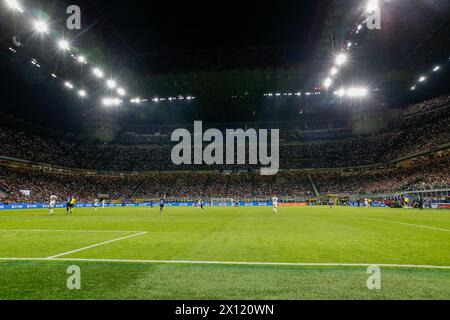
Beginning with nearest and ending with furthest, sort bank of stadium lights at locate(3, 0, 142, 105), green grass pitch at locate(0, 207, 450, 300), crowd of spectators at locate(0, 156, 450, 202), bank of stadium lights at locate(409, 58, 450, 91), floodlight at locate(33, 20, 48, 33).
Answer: green grass pitch at locate(0, 207, 450, 300) < bank of stadium lights at locate(3, 0, 142, 105) < floodlight at locate(33, 20, 48, 33) < bank of stadium lights at locate(409, 58, 450, 91) < crowd of spectators at locate(0, 156, 450, 202)

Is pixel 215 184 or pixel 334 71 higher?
pixel 334 71

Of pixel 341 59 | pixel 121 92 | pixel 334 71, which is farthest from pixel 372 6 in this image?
pixel 121 92

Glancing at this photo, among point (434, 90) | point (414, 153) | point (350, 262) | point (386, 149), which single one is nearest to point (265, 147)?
point (386, 149)

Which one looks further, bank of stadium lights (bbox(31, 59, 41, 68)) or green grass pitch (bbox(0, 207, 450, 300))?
bank of stadium lights (bbox(31, 59, 41, 68))

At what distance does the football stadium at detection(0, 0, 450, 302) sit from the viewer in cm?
474

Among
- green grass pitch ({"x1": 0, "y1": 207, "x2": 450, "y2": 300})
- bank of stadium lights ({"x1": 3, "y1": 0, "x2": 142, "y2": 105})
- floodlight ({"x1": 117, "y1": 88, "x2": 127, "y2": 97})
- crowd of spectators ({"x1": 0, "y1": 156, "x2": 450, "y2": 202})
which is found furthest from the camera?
crowd of spectators ({"x1": 0, "y1": 156, "x2": 450, "y2": 202})

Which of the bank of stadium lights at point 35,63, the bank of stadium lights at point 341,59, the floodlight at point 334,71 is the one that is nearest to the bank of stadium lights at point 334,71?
the floodlight at point 334,71

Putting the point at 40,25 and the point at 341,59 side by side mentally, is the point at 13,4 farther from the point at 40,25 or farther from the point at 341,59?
the point at 341,59

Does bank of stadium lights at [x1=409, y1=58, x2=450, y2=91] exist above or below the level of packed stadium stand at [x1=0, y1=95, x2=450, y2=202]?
above

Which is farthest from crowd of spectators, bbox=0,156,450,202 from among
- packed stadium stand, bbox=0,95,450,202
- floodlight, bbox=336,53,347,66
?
floodlight, bbox=336,53,347,66

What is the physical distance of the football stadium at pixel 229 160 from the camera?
4742mm

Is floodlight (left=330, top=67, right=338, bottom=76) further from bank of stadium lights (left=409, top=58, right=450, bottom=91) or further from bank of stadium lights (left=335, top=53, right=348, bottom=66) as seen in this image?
bank of stadium lights (left=409, top=58, right=450, bottom=91)

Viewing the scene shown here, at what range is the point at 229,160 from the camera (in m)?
69.8
